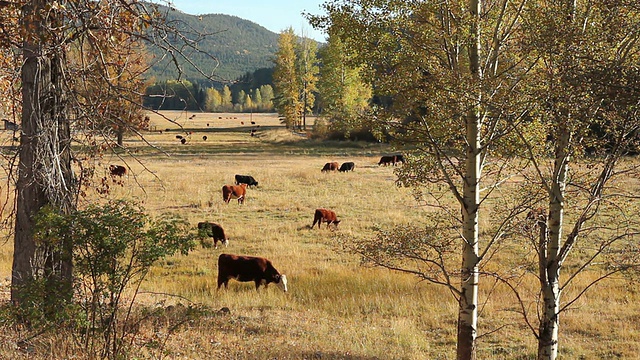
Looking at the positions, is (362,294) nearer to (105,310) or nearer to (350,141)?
(105,310)

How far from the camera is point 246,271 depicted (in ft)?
39.3

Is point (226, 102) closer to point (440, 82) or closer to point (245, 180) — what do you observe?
point (245, 180)

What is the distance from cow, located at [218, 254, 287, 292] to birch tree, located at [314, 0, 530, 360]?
4.34m

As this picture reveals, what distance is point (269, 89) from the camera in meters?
147

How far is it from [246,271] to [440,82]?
6.87 metres

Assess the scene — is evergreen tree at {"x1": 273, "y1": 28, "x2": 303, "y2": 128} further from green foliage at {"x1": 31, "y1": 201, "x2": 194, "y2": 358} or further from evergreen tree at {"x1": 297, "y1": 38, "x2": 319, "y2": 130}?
green foliage at {"x1": 31, "y1": 201, "x2": 194, "y2": 358}

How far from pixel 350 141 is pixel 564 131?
49.4m

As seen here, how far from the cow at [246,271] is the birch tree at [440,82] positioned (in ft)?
14.2

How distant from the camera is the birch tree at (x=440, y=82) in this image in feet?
23.9

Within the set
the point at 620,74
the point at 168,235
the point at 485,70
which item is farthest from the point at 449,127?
the point at 168,235

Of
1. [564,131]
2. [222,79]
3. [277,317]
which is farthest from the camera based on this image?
[277,317]

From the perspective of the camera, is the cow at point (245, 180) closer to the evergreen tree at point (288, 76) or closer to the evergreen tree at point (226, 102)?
the evergreen tree at point (288, 76)

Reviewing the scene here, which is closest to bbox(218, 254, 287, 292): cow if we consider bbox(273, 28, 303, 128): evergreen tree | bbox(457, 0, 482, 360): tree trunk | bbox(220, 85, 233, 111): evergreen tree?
bbox(457, 0, 482, 360): tree trunk

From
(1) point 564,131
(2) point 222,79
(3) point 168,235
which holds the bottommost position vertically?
(3) point 168,235
